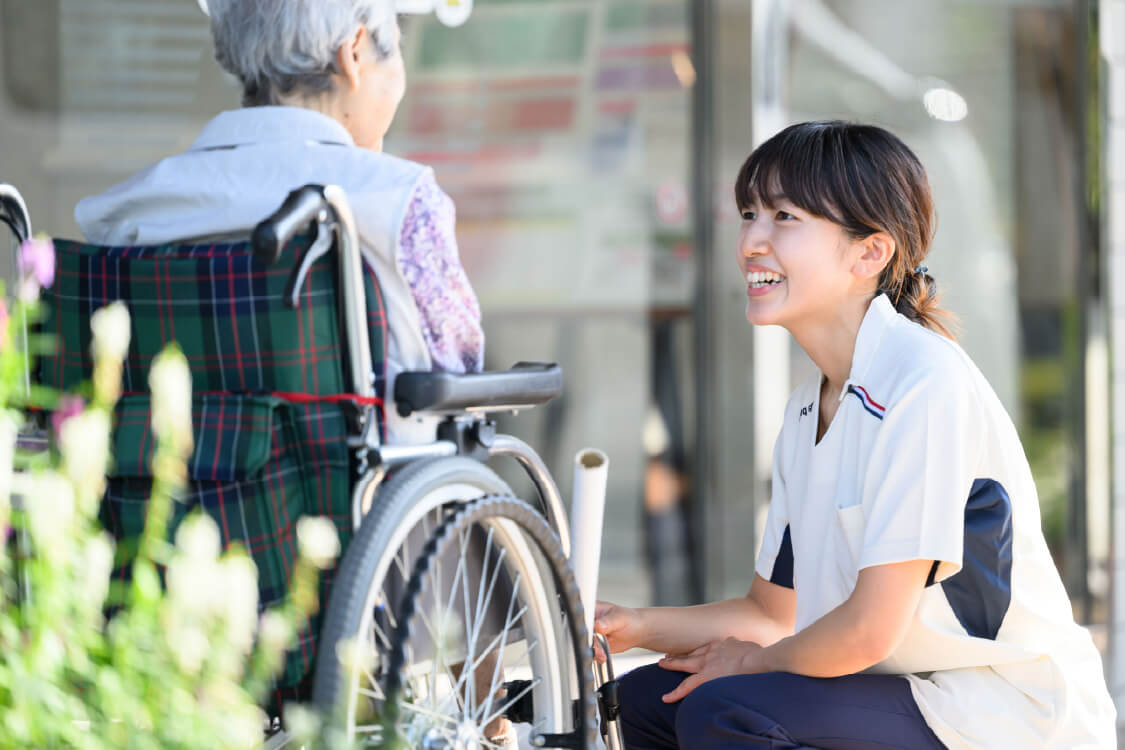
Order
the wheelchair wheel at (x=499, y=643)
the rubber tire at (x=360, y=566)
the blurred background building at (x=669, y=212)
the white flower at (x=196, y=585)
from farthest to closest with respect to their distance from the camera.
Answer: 1. the blurred background building at (x=669, y=212)
2. the wheelchair wheel at (x=499, y=643)
3. the rubber tire at (x=360, y=566)
4. the white flower at (x=196, y=585)

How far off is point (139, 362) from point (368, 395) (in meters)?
0.32

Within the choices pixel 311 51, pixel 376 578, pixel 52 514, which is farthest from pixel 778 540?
pixel 52 514

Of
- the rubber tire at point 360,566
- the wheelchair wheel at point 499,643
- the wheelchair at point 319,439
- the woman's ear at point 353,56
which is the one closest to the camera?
the rubber tire at point 360,566

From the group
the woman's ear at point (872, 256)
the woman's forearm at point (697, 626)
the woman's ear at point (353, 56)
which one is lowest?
the woman's forearm at point (697, 626)

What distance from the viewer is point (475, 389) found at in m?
1.66

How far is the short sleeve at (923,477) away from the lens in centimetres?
163

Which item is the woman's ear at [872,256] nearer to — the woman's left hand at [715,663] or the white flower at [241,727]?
the woman's left hand at [715,663]

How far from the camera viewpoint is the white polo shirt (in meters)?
1.66

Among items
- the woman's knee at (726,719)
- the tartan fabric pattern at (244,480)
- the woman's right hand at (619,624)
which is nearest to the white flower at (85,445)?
the tartan fabric pattern at (244,480)

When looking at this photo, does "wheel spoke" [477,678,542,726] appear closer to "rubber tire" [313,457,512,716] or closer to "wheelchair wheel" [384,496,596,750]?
"wheelchair wheel" [384,496,596,750]

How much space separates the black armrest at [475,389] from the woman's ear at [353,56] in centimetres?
47

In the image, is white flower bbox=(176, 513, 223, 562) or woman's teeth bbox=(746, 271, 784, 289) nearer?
white flower bbox=(176, 513, 223, 562)

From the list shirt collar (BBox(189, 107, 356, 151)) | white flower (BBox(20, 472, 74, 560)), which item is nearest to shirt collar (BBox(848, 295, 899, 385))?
shirt collar (BBox(189, 107, 356, 151))

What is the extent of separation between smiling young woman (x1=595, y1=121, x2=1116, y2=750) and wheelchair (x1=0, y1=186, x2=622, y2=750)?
15.1 inches
